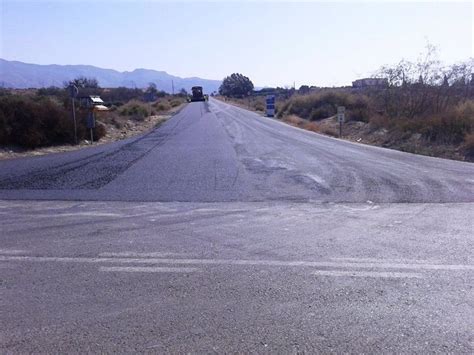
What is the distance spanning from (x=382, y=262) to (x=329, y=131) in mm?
29638

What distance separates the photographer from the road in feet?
15.4

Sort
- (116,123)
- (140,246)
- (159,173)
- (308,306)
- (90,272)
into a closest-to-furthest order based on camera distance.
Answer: (308,306) → (90,272) → (140,246) → (159,173) → (116,123)

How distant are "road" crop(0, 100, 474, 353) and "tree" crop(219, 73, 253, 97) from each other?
6358 inches

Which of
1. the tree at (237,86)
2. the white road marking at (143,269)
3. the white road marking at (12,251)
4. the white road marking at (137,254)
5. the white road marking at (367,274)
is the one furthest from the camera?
the tree at (237,86)

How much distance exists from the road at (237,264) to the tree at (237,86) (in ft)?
530

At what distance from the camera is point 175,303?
541 cm

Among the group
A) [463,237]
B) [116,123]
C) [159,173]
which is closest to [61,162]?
[159,173]

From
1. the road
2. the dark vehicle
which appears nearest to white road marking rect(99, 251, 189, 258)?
the road

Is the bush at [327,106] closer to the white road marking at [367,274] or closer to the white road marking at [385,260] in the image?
the white road marking at [385,260]

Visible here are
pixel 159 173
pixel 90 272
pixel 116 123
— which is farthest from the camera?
pixel 116 123

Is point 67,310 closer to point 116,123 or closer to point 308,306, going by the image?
point 308,306

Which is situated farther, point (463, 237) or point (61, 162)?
point (61, 162)

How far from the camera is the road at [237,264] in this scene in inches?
185

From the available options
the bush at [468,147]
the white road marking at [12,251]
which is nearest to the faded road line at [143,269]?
the white road marking at [12,251]
